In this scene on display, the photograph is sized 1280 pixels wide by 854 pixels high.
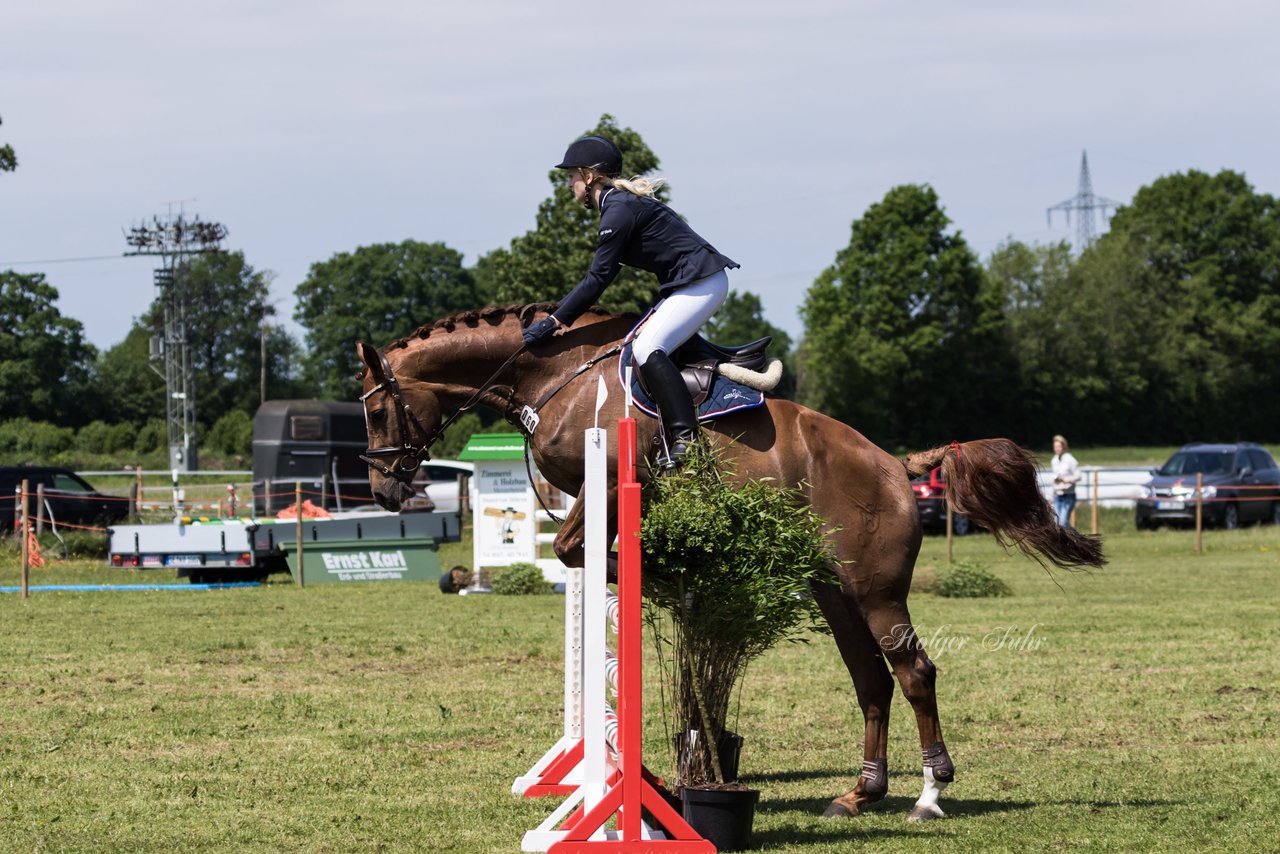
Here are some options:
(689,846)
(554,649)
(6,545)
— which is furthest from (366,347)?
(6,545)

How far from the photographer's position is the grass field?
550 centimetres

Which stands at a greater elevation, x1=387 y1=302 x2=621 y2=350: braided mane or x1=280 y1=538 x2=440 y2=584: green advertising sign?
x1=387 y1=302 x2=621 y2=350: braided mane

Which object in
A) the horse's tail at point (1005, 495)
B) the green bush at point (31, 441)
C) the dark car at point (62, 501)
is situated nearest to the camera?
the horse's tail at point (1005, 495)

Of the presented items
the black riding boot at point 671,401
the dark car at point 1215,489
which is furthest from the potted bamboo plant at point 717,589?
the dark car at point 1215,489

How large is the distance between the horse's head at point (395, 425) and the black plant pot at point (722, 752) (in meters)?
1.82

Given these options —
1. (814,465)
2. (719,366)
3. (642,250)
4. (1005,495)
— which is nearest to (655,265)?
(642,250)

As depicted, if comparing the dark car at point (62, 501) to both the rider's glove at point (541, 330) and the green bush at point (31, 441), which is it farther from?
the green bush at point (31, 441)

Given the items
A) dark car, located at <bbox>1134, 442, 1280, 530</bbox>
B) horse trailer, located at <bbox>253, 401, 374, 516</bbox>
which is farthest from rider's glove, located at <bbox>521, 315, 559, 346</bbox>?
horse trailer, located at <bbox>253, 401, 374, 516</bbox>

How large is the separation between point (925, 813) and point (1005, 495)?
147cm

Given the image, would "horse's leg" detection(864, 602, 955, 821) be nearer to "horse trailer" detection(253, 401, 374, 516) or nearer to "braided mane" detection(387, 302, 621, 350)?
"braided mane" detection(387, 302, 621, 350)

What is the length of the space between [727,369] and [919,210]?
61102mm

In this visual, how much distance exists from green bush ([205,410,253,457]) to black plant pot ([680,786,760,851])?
65882 millimetres

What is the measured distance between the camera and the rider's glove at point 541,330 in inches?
240

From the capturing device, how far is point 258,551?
62.1ft
